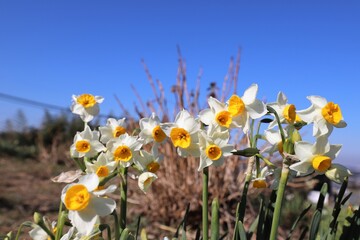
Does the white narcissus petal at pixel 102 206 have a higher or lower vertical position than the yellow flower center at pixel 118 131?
lower

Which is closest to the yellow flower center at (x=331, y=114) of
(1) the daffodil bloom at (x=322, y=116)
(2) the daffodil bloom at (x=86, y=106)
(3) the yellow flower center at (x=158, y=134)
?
(1) the daffodil bloom at (x=322, y=116)

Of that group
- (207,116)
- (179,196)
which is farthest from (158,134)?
(179,196)

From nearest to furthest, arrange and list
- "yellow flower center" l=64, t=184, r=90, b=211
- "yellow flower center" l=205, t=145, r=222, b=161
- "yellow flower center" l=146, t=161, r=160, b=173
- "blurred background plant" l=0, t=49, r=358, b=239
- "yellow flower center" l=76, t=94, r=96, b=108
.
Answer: "yellow flower center" l=64, t=184, r=90, b=211 → "yellow flower center" l=205, t=145, r=222, b=161 → "yellow flower center" l=146, t=161, r=160, b=173 → "yellow flower center" l=76, t=94, r=96, b=108 → "blurred background plant" l=0, t=49, r=358, b=239

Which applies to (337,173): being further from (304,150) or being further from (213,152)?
(213,152)

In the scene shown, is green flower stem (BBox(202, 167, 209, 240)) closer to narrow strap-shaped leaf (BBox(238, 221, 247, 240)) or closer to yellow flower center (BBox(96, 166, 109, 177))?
narrow strap-shaped leaf (BBox(238, 221, 247, 240))

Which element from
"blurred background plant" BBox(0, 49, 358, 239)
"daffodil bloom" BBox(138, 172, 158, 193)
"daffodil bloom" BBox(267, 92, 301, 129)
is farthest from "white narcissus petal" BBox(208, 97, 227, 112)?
"blurred background plant" BBox(0, 49, 358, 239)

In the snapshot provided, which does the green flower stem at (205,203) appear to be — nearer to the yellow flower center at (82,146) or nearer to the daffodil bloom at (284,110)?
the daffodil bloom at (284,110)

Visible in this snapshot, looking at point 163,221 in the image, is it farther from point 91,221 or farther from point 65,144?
point 65,144
